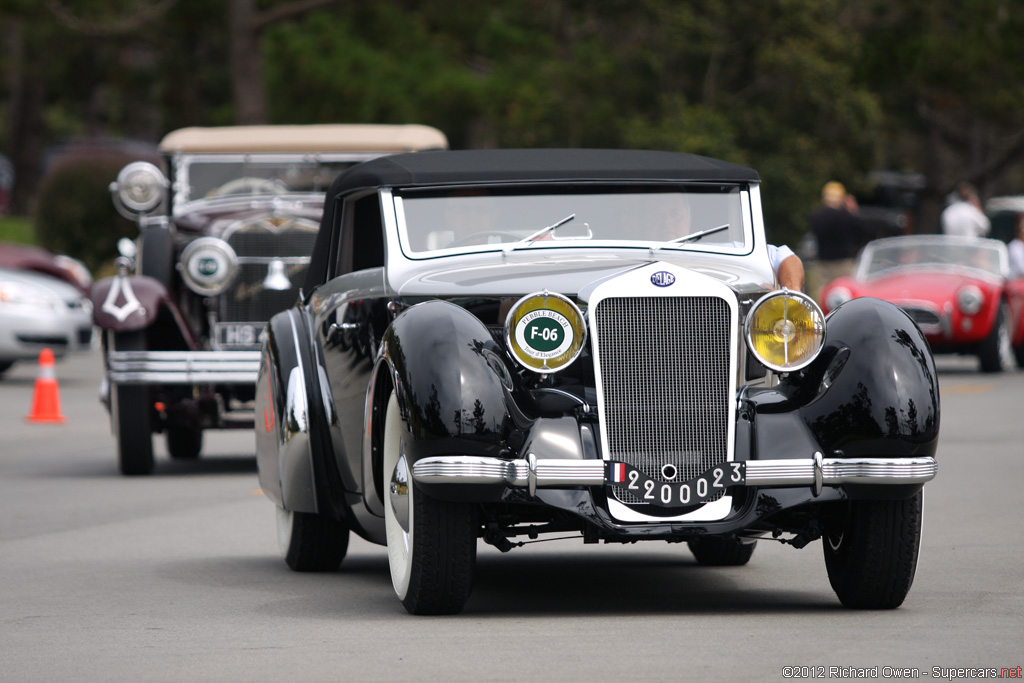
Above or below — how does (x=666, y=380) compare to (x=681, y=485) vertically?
above

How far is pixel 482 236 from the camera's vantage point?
7.02 m

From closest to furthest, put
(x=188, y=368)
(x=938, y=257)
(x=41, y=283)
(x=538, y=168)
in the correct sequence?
1. (x=538, y=168)
2. (x=188, y=368)
3. (x=41, y=283)
4. (x=938, y=257)

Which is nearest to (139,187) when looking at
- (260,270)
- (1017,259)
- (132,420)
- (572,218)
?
(260,270)

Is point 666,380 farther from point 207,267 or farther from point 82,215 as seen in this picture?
A: point 82,215

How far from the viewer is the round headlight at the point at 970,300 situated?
61.1ft

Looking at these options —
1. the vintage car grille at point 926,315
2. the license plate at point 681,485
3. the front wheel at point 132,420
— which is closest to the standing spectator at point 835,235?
the vintage car grille at point 926,315

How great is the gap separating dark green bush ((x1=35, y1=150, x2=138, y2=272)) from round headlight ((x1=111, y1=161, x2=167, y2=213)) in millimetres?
16420

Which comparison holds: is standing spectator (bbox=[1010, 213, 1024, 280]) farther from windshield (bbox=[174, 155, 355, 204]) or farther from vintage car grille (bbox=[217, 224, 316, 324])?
vintage car grille (bbox=[217, 224, 316, 324])

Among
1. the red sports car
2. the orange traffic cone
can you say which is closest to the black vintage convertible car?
the orange traffic cone

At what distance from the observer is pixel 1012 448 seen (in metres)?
12.5

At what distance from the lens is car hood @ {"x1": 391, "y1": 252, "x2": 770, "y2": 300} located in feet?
20.7

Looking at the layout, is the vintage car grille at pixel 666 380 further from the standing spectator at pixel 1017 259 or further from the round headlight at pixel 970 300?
the standing spectator at pixel 1017 259

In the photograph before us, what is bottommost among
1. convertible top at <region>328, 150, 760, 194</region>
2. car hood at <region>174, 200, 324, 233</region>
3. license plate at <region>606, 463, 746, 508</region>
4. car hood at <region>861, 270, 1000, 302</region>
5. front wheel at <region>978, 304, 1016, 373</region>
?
front wheel at <region>978, 304, 1016, 373</region>

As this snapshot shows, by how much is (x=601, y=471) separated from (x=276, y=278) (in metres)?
6.98
